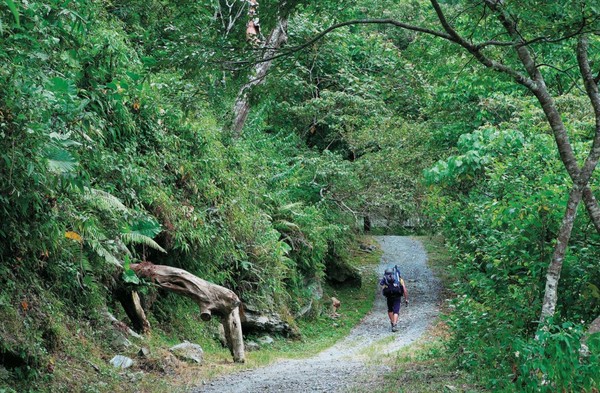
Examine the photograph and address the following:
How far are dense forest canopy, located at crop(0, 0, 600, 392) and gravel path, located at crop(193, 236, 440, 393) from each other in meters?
1.87

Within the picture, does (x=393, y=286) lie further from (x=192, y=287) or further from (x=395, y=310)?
(x=192, y=287)

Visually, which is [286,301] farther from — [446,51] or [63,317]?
[446,51]

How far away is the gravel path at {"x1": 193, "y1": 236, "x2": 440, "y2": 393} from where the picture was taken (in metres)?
8.78

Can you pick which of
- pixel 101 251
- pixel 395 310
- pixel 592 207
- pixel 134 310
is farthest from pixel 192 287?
pixel 395 310

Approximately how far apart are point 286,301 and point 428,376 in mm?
9346

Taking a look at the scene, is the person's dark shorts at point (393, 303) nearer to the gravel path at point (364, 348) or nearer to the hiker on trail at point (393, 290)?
the hiker on trail at point (393, 290)

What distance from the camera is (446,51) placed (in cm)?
824

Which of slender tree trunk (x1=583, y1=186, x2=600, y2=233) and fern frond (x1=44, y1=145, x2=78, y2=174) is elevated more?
slender tree trunk (x1=583, y1=186, x2=600, y2=233)

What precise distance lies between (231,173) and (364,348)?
5366 mm

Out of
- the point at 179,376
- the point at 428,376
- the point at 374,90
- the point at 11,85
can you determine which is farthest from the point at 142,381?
the point at 374,90

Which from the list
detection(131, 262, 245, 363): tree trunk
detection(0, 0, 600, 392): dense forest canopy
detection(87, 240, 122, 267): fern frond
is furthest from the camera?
detection(131, 262, 245, 363): tree trunk

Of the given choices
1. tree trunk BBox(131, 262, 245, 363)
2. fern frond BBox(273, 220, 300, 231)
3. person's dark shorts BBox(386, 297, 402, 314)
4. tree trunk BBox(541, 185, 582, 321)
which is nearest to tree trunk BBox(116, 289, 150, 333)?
tree trunk BBox(131, 262, 245, 363)

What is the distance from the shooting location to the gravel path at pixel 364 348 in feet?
28.8

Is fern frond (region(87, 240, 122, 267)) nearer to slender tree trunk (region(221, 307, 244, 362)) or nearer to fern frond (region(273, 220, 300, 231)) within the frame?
slender tree trunk (region(221, 307, 244, 362))
